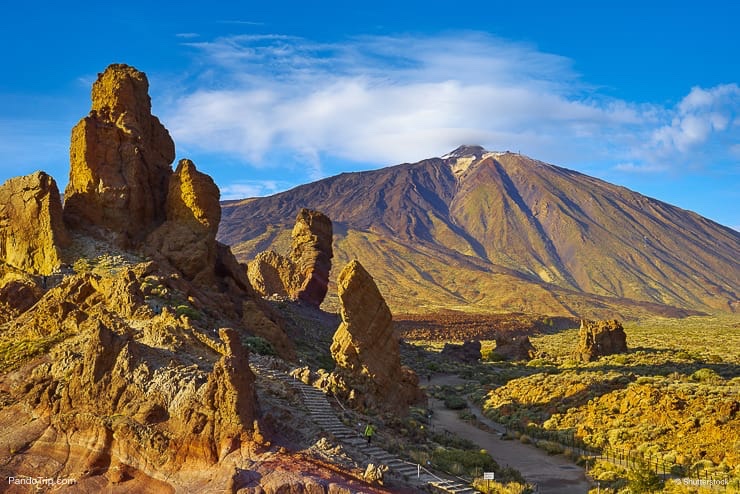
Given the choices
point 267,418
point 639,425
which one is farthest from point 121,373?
point 639,425

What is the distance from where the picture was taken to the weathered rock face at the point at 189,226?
1268 inches

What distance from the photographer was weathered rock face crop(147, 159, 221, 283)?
106 ft

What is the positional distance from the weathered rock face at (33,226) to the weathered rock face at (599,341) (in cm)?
3783

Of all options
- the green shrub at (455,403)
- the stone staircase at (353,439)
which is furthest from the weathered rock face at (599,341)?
the stone staircase at (353,439)

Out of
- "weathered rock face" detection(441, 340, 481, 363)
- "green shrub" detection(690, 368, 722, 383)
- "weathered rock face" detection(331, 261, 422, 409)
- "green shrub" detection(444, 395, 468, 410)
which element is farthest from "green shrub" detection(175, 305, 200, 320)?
"weathered rock face" detection(441, 340, 481, 363)

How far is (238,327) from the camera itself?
2967 centimetres

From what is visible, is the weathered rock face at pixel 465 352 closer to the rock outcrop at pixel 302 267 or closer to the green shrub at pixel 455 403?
the rock outcrop at pixel 302 267

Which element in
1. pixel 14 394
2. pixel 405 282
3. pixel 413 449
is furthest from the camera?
pixel 405 282

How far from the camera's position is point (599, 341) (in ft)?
173

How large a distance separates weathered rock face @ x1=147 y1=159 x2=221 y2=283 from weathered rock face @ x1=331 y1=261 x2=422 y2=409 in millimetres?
8225

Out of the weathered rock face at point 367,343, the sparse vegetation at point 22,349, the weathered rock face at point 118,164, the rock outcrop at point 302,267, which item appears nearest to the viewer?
the sparse vegetation at point 22,349

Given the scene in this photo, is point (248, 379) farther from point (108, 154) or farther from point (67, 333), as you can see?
point (108, 154)

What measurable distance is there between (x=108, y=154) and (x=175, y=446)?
21.0 m

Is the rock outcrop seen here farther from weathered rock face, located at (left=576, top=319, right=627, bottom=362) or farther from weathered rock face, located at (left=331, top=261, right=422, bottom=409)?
weathered rock face, located at (left=331, top=261, right=422, bottom=409)
